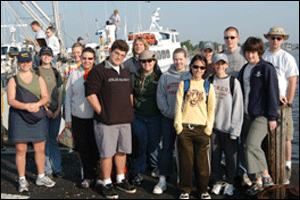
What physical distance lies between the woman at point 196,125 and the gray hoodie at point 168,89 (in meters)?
0.29

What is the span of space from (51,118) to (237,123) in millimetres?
2729

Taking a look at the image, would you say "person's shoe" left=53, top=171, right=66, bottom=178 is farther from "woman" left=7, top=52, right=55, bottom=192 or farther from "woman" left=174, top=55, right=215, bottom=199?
"woman" left=174, top=55, right=215, bottom=199

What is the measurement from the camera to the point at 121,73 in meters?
3.54

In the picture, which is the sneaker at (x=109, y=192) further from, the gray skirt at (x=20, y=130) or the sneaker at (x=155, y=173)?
the gray skirt at (x=20, y=130)

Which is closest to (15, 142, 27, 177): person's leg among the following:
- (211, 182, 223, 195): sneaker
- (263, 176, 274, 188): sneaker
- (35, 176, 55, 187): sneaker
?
(35, 176, 55, 187): sneaker

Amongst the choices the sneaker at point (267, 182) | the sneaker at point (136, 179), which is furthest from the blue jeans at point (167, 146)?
the sneaker at point (267, 182)

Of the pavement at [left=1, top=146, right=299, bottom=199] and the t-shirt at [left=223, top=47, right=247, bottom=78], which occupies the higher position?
the t-shirt at [left=223, top=47, right=247, bottom=78]

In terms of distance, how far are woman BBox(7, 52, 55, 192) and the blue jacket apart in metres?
2.80

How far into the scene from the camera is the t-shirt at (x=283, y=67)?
352 cm

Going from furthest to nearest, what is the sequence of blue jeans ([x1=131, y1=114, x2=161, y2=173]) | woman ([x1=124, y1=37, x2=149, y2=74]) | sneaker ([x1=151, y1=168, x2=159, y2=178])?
woman ([x1=124, y1=37, x2=149, y2=74]) → sneaker ([x1=151, y1=168, x2=159, y2=178]) → blue jeans ([x1=131, y1=114, x2=161, y2=173])

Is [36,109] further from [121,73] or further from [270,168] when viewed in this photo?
[270,168]

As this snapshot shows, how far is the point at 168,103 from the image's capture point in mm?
3738

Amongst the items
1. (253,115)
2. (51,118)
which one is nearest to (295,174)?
(253,115)

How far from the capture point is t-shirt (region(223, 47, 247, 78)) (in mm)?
3904
